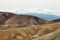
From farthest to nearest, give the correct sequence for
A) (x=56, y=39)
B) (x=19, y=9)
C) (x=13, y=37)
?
(x=19, y=9)
(x=13, y=37)
(x=56, y=39)

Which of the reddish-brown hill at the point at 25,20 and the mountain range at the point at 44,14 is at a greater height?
the mountain range at the point at 44,14

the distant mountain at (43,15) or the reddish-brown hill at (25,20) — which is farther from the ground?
the distant mountain at (43,15)

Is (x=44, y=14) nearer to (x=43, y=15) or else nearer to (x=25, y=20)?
(x=43, y=15)

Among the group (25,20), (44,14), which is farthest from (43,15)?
(25,20)

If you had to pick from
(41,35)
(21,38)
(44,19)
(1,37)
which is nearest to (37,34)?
(41,35)

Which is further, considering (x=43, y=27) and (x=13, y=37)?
(x=43, y=27)

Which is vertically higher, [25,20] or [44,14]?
[44,14]

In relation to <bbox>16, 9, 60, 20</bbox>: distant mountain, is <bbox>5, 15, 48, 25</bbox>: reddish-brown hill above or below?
below

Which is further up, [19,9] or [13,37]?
[19,9]

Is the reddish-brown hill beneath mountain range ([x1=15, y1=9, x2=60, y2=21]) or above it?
beneath

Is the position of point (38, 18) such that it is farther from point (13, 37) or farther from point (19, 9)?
point (13, 37)

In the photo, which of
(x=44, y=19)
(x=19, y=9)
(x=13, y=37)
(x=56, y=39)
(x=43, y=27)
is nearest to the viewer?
(x=56, y=39)
